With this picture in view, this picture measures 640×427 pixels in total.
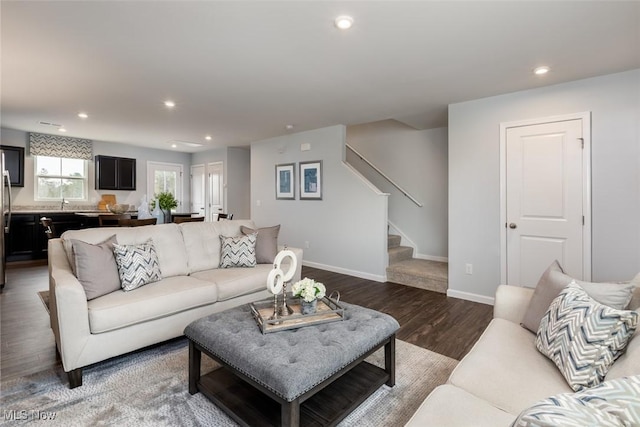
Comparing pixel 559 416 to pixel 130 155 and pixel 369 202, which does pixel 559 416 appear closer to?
pixel 369 202

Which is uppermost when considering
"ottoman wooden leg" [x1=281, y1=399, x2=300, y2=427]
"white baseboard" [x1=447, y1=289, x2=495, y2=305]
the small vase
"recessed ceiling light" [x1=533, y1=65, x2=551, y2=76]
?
"recessed ceiling light" [x1=533, y1=65, x2=551, y2=76]

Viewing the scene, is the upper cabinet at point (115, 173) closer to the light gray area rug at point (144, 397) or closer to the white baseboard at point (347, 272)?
the white baseboard at point (347, 272)

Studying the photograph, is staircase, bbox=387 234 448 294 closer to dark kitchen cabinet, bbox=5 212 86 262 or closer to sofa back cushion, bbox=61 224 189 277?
sofa back cushion, bbox=61 224 189 277

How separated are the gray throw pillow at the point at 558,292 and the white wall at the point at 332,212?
287 centimetres

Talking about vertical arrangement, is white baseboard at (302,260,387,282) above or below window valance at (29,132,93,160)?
below

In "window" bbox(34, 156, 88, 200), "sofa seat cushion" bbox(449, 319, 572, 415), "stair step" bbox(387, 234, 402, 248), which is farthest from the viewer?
"window" bbox(34, 156, 88, 200)

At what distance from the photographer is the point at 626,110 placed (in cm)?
291

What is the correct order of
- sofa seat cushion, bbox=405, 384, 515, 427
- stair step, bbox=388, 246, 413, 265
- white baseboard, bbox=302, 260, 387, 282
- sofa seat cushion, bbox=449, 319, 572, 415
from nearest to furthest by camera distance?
1. sofa seat cushion, bbox=405, 384, 515, 427
2. sofa seat cushion, bbox=449, 319, 572, 415
3. white baseboard, bbox=302, 260, 387, 282
4. stair step, bbox=388, 246, 413, 265

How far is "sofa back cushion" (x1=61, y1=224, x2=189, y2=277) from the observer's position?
2591 millimetres

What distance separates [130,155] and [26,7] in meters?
5.90

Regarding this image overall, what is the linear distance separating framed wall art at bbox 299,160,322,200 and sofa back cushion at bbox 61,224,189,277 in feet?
8.85

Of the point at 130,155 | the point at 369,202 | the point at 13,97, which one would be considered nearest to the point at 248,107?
the point at 369,202

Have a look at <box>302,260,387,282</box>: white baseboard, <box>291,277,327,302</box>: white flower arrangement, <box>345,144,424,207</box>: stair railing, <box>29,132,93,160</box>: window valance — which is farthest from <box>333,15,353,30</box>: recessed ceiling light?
<box>29,132,93,160</box>: window valance

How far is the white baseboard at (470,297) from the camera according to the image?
3.69 meters
